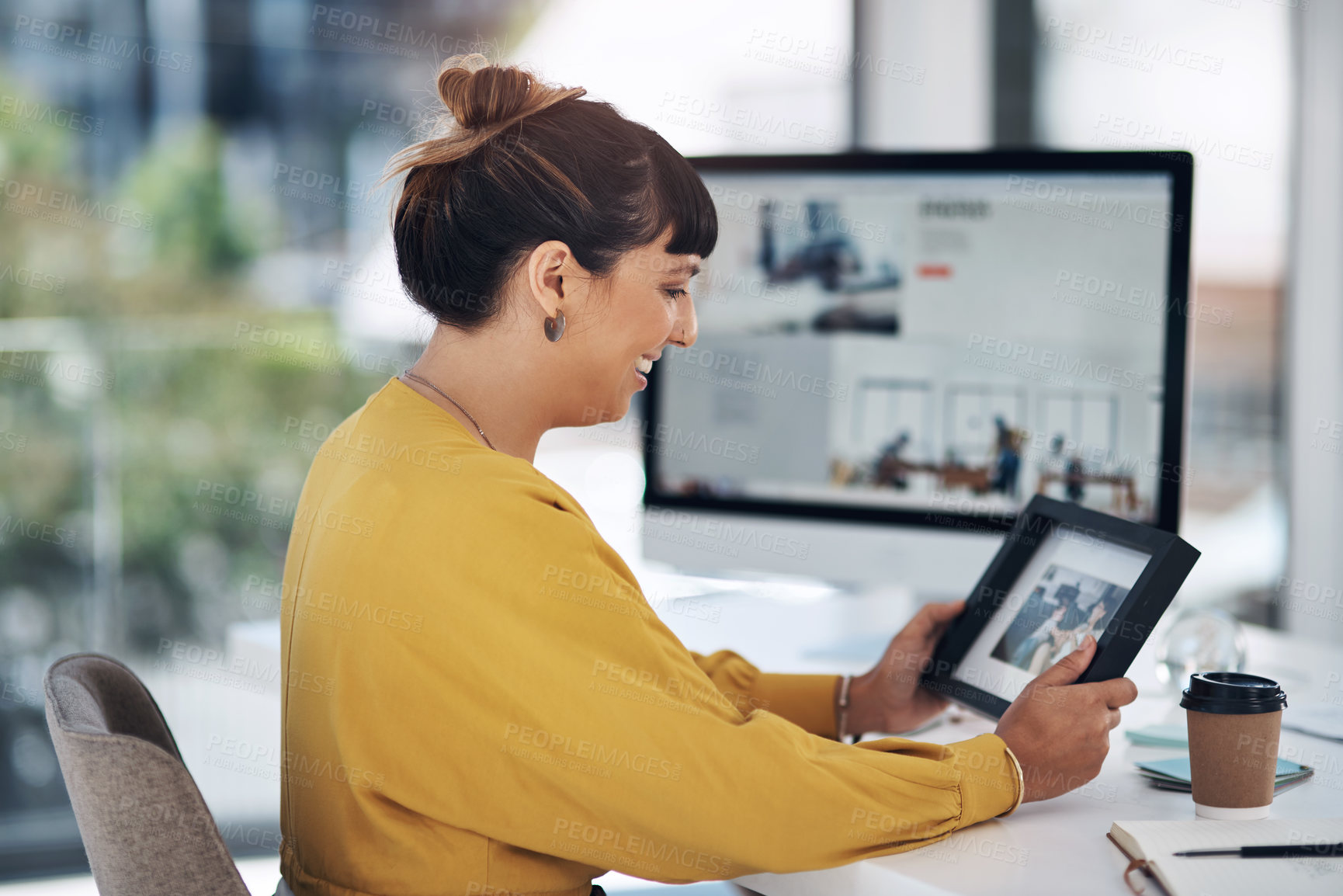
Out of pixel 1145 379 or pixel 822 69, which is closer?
pixel 1145 379

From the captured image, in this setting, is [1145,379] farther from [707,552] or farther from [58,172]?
[58,172]

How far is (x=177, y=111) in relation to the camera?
2588mm

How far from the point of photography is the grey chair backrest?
81 cm

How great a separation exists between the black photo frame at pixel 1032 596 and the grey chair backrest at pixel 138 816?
69cm

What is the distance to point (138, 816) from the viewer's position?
0.82 meters

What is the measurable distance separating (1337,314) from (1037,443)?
42.4 inches

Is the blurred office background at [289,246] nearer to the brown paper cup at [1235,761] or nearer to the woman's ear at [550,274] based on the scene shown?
the brown paper cup at [1235,761]

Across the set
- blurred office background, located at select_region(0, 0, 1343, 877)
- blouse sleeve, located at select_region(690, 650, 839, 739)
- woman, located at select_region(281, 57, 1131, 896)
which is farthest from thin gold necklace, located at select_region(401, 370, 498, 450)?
blurred office background, located at select_region(0, 0, 1343, 877)

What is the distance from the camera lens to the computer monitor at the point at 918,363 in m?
1.40

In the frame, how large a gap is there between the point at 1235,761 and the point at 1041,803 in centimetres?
17

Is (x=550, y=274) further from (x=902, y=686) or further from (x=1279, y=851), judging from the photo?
(x=1279, y=851)

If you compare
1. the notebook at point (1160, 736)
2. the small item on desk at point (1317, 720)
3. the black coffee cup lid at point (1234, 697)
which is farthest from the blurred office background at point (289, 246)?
the black coffee cup lid at point (1234, 697)

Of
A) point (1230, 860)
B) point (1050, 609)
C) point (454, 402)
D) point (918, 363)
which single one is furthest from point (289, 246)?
point (1230, 860)

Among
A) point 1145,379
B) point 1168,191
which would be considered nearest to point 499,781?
point 1145,379
